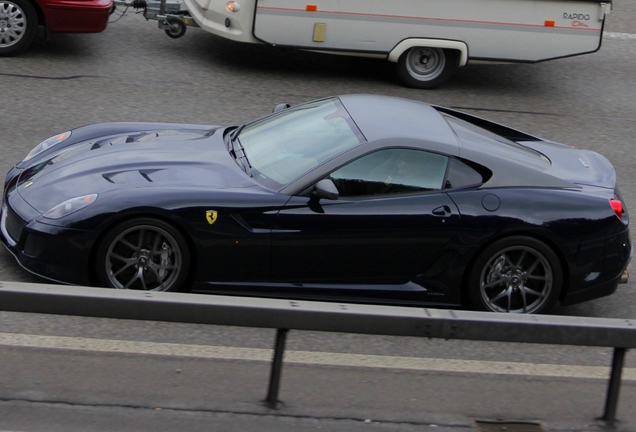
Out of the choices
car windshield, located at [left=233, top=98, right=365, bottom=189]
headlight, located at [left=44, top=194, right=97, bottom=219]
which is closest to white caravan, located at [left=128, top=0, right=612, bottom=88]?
car windshield, located at [left=233, top=98, right=365, bottom=189]

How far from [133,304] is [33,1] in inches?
297

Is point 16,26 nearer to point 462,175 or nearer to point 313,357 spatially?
point 462,175

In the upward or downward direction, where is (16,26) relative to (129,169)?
upward

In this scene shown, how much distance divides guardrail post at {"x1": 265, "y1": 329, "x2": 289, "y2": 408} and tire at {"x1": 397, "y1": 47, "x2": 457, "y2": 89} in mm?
7531

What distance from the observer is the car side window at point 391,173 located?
5930 millimetres

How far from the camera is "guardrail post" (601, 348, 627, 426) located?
443cm

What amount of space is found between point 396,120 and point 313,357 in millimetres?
1831

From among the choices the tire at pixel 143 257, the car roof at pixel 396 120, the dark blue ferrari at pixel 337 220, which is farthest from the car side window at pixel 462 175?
the tire at pixel 143 257

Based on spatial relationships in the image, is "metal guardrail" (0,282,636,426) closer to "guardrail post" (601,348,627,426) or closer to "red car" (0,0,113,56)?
"guardrail post" (601,348,627,426)

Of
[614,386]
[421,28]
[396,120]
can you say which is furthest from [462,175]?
[421,28]

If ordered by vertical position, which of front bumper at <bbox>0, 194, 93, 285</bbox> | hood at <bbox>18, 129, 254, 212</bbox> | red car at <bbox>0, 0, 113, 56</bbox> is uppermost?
red car at <bbox>0, 0, 113, 56</bbox>

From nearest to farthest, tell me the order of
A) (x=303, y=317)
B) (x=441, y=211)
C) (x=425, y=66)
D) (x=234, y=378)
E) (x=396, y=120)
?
(x=303, y=317)
(x=234, y=378)
(x=441, y=211)
(x=396, y=120)
(x=425, y=66)

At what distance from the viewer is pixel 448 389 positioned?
4.94m

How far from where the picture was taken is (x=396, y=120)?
6.35 m
